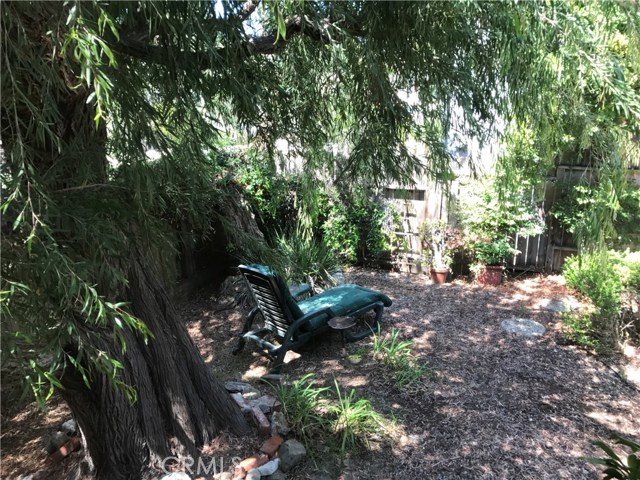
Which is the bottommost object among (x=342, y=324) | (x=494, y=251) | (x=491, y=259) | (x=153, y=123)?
(x=342, y=324)

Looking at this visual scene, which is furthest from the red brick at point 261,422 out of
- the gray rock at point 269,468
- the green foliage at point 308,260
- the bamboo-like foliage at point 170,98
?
the green foliage at point 308,260

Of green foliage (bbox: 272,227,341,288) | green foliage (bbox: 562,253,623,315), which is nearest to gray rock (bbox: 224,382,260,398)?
green foliage (bbox: 272,227,341,288)

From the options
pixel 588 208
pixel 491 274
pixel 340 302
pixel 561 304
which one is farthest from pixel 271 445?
pixel 491 274

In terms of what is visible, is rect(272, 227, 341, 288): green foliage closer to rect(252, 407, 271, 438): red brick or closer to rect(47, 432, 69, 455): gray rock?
rect(252, 407, 271, 438): red brick

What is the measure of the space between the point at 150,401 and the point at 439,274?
15.6 feet

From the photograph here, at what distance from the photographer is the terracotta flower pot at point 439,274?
610 cm

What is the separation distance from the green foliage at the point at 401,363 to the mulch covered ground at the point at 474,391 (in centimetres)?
8

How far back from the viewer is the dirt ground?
2383 millimetres

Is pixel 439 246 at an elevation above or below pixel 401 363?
above

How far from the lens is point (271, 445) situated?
94.7 inches

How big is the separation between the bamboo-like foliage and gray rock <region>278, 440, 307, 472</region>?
3.59 feet

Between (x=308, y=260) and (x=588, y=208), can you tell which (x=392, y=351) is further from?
(x=308, y=260)

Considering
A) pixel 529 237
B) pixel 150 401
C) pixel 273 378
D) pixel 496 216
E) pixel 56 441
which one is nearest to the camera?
pixel 150 401

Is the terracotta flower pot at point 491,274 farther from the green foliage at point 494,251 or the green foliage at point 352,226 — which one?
the green foliage at point 352,226
